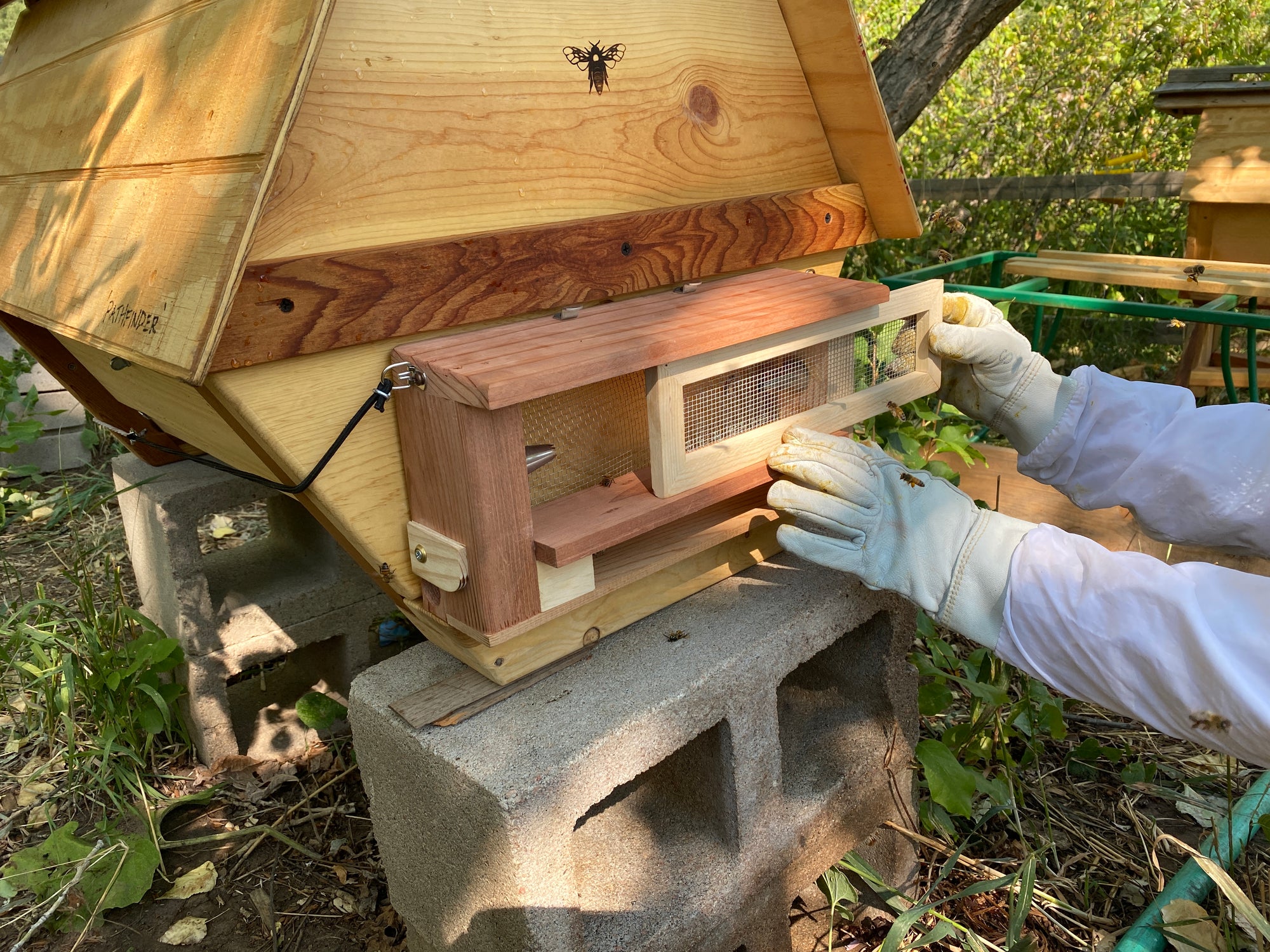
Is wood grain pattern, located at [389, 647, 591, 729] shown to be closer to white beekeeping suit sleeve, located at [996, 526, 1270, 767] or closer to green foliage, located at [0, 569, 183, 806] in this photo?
white beekeeping suit sleeve, located at [996, 526, 1270, 767]

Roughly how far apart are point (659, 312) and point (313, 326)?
19.2 inches

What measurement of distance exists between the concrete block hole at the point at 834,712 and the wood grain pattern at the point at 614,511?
50cm

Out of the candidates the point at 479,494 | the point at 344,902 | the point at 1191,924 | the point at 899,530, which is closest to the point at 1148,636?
the point at 899,530

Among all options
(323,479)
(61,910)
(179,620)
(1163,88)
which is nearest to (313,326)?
(323,479)

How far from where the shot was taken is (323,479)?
1235 mm

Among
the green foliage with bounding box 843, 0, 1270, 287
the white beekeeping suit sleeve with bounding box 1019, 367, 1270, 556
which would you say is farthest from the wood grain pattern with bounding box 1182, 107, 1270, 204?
the white beekeeping suit sleeve with bounding box 1019, 367, 1270, 556

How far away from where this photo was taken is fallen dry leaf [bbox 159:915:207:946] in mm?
1870

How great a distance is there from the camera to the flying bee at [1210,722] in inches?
47.7

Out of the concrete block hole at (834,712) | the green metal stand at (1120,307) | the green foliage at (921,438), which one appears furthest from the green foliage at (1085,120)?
the concrete block hole at (834,712)

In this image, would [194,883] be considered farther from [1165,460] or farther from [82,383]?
[1165,460]

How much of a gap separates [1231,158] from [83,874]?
4.28 m

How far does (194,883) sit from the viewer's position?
200 cm

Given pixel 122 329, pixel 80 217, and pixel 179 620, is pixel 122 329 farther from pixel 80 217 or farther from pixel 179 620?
pixel 179 620

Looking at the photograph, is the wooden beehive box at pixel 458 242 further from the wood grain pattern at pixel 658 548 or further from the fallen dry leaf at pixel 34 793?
the fallen dry leaf at pixel 34 793
